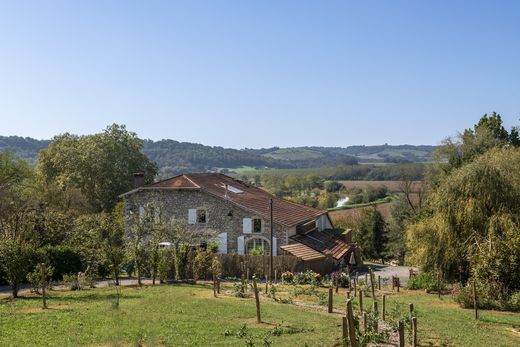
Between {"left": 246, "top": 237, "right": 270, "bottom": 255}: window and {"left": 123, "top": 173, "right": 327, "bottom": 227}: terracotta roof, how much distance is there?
77.6 inches

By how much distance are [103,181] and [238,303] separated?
129 ft

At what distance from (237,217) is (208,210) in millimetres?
2548

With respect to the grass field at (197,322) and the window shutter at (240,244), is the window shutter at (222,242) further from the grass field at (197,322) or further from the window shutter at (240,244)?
the grass field at (197,322)

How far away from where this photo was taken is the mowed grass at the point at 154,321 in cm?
1459

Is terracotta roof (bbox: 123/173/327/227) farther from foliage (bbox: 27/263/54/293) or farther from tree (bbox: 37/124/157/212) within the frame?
foliage (bbox: 27/263/54/293)

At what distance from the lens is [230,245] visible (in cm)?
4191

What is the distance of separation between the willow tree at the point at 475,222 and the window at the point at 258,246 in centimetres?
1231

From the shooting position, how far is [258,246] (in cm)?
4112

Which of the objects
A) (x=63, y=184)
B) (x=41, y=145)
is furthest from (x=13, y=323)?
(x=41, y=145)

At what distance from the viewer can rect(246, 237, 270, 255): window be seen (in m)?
40.7

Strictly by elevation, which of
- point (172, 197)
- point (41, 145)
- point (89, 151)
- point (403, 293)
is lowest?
point (403, 293)

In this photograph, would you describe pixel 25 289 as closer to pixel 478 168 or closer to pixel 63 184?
pixel 478 168

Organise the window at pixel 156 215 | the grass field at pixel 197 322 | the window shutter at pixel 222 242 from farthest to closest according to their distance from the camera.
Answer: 1. the window shutter at pixel 222 242
2. the window at pixel 156 215
3. the grass field at pixel 197 322

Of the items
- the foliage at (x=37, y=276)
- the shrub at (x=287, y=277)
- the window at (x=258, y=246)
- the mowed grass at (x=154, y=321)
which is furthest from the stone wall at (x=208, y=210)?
the mowed grass at (x=154, y=321)
